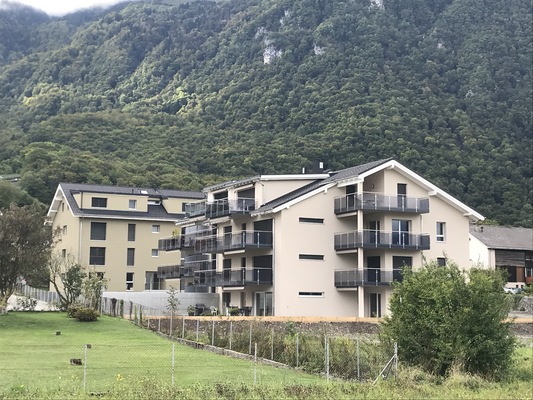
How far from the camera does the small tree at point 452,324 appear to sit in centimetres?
2625

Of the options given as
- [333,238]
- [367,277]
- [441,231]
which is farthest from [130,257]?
[441,231]

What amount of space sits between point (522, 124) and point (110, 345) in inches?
4031

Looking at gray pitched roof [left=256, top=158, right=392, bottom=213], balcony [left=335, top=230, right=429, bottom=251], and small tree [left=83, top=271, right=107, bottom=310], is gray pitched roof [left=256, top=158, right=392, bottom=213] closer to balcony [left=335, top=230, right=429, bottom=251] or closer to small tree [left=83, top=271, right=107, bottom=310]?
balcony [left=335, top=230, right=429, bottom=251]

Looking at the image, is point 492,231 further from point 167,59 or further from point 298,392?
point 167,59

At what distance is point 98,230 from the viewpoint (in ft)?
230

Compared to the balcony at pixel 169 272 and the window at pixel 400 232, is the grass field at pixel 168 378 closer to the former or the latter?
the window at pixel 400 232

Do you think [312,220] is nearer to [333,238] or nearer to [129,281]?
[333,238]

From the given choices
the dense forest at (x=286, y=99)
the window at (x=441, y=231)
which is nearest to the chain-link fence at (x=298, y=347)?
the window at (x=441, y=231)

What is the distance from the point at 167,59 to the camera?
17750cm

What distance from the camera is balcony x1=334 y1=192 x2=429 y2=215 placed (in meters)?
52.2

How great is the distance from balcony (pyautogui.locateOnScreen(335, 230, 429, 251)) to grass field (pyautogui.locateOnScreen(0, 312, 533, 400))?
53.0ft

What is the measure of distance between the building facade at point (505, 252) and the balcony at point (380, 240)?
24.7 metres

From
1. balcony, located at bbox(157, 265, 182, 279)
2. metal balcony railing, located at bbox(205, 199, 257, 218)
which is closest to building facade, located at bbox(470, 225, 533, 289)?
balcony, located at bbox(157, 265, 182, 279)

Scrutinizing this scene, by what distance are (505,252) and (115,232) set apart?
3802 centimetres
